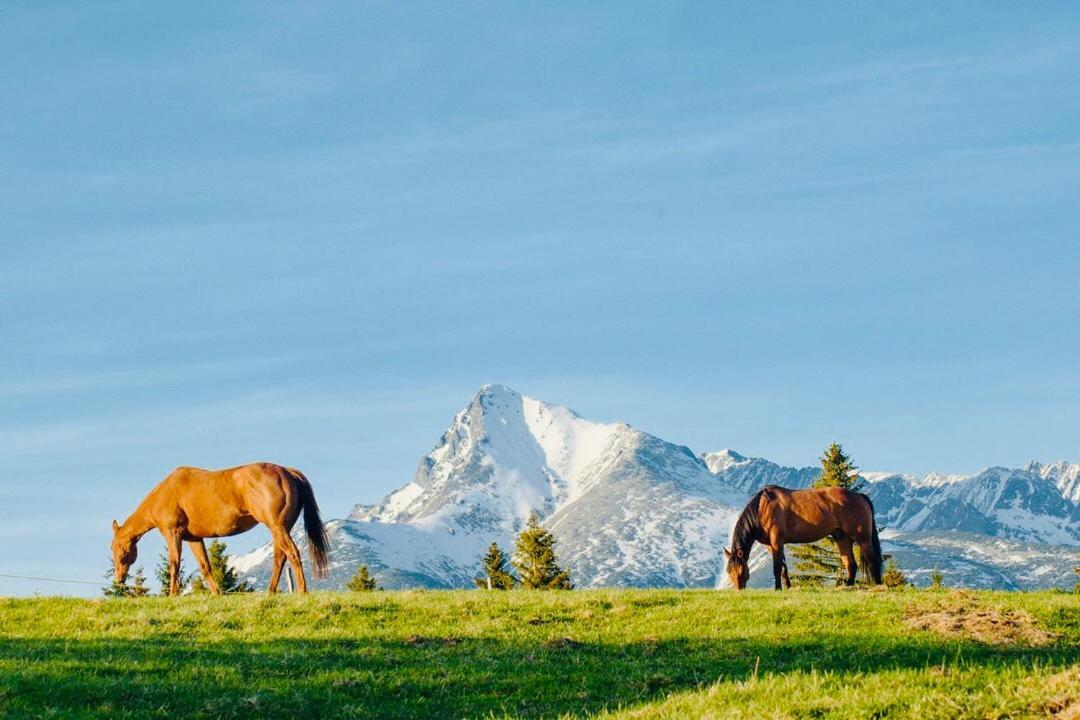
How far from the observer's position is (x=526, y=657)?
21984 mm

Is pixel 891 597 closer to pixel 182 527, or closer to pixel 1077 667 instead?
pixel 1077 667

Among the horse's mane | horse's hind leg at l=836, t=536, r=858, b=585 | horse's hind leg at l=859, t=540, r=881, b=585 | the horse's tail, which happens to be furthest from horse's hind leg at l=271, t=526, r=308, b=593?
the horse's tail

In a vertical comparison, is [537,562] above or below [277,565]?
below

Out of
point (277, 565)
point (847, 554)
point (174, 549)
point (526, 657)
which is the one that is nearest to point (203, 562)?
point (174, 549)

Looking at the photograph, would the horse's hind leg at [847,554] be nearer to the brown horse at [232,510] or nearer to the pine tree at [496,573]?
the brown horse at [232,510]

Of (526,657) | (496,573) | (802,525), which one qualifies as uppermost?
(802,525)

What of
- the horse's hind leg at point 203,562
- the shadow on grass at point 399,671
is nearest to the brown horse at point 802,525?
the shadow on grass at point 399,671

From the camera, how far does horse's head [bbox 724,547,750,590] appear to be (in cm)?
3631

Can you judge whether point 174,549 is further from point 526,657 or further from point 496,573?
point 496,573

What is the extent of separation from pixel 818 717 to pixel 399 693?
7466mm

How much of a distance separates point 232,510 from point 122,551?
4942 millimetres

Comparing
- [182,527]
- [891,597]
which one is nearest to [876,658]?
[891,597]

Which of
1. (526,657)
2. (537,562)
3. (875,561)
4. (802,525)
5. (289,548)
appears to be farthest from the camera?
(537,562)

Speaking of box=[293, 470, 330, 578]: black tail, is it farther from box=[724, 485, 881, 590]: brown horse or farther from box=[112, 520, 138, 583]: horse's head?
box=[724, 485, 881, 590]: brown horse
